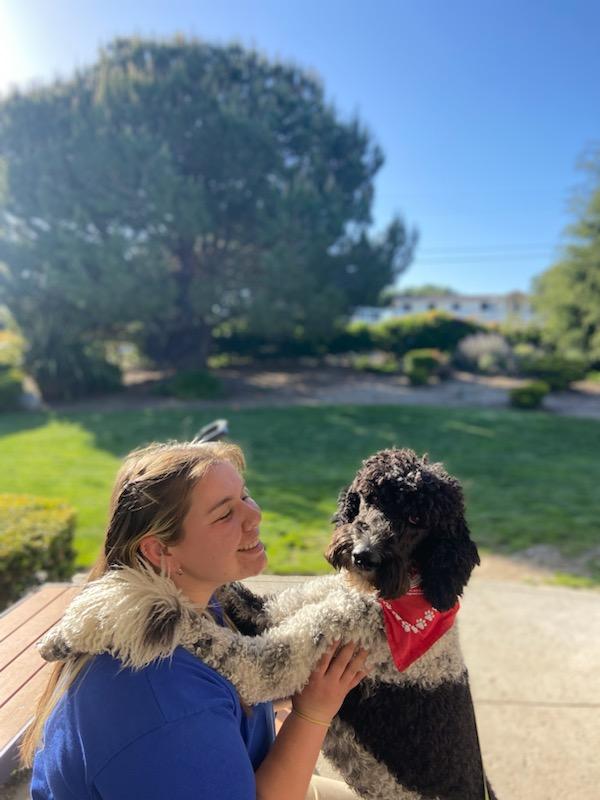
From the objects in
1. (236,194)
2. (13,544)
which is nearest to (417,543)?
(13,544)

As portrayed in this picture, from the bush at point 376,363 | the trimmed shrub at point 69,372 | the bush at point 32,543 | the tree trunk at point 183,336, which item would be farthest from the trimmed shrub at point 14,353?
the bush at point 32,543

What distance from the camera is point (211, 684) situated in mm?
1182

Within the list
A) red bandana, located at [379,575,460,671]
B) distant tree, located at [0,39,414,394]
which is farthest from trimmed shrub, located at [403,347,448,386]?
red bandana, located at [379,575,460,671]

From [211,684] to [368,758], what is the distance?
750mm

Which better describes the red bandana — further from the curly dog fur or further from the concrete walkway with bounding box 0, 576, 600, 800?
the concrete walkway with bounding box 0, 576, 600, 800

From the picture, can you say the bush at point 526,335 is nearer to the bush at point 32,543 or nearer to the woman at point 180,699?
the bush at point 32,543

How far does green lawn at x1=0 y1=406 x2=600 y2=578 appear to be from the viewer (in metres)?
6.23

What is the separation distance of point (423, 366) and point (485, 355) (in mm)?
3060

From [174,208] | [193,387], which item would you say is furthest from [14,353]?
[174,208]

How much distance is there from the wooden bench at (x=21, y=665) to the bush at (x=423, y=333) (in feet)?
70.4

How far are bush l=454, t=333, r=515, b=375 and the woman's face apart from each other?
19809 mm

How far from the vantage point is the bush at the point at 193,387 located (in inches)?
635

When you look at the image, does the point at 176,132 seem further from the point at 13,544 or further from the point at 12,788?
the point at 12,788

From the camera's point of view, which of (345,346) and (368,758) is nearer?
(368,758)
